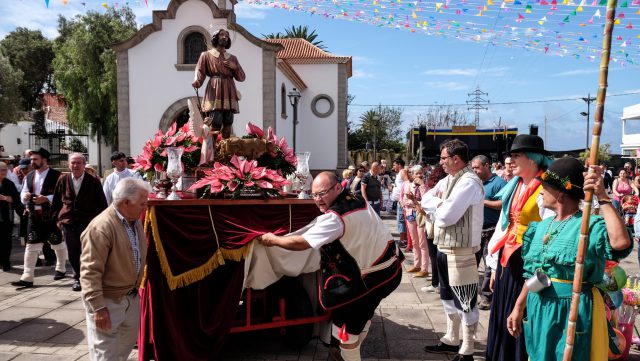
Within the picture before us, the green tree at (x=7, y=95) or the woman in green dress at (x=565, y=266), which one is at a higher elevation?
the green tree at (x=7, y=95)

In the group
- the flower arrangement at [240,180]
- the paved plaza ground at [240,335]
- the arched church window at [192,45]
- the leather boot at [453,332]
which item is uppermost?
the arched church window at [192,45]

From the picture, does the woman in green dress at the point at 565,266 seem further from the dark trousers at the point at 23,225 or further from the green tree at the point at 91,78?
the green tree at the point at 91,78

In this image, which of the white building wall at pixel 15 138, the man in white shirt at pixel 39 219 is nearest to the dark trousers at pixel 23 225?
the man in white shirt at pixel 39 219

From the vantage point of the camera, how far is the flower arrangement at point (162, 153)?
4.73m

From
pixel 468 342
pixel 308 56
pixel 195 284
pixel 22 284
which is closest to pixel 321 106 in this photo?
pixel 308 56

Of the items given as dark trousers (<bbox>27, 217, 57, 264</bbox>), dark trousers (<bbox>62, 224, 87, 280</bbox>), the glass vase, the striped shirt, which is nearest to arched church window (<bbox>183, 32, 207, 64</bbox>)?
dark trousers (<bbox>27, 217, 57, 264</bbox>)

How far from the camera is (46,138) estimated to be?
114 feet

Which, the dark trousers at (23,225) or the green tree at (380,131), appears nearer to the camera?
the dark trousers at (23,225)

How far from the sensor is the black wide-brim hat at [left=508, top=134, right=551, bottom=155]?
11.7ft

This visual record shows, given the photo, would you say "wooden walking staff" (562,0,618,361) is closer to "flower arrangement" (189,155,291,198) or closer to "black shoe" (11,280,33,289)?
"flower arrangement" (189,155,291,198)

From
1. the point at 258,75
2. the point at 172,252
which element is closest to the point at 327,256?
the point at 172,252

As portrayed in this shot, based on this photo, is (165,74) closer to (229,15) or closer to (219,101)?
(229,15)

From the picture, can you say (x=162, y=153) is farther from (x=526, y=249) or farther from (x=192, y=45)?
(x=192, y=45)

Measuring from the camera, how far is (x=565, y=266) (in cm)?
266
